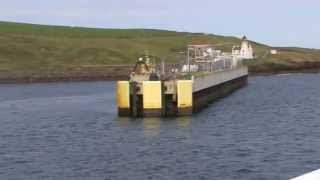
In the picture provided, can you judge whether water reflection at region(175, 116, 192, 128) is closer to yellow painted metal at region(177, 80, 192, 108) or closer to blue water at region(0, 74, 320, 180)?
blue water at region(0, 74, 320, 180)

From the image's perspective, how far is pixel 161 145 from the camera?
143 ft

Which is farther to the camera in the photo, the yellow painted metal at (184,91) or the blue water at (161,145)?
the yellow painted metal at (184,91)

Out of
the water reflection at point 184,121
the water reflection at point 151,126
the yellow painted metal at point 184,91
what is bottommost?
the water reflection at point 184,121

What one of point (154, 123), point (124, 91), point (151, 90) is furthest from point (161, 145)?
point (124, 91)

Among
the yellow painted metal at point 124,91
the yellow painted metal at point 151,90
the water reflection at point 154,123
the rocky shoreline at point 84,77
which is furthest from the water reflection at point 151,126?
the rocky shoreline at point 84,77

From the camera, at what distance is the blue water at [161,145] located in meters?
34.6

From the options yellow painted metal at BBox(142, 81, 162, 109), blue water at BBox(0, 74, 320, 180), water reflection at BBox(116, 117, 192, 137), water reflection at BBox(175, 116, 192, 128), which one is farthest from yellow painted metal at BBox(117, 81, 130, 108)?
water reflection at BBox(175, 116, 192, 128)

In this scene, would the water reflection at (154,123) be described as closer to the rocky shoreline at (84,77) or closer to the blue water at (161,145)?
the blue water at (161,145)

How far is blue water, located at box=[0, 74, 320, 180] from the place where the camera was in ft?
113

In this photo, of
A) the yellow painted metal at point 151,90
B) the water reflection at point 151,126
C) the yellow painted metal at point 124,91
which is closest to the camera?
the water reflection at point 151,126

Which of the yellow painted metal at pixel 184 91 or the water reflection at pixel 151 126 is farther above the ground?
the yellow painted metal at pixel 184 91

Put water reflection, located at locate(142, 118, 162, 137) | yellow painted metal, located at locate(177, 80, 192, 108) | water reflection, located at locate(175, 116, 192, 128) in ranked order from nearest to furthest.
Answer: water reflection, located at locate(142, 118, 162, 137)
water reflection, located at locate(175, 116, 192, 128)
yellow painted metal, located at locate(177, 80, 192, 108)

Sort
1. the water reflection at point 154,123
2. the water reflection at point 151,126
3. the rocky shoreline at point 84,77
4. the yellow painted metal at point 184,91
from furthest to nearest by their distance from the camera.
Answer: the rocky shoreline at point 84,77 → the yellow painted metal at point 184,91 → the water reflection at point 154,123 → the water reflection at point 151,126

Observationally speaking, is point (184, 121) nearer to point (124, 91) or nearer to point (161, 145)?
point (124, 91)
